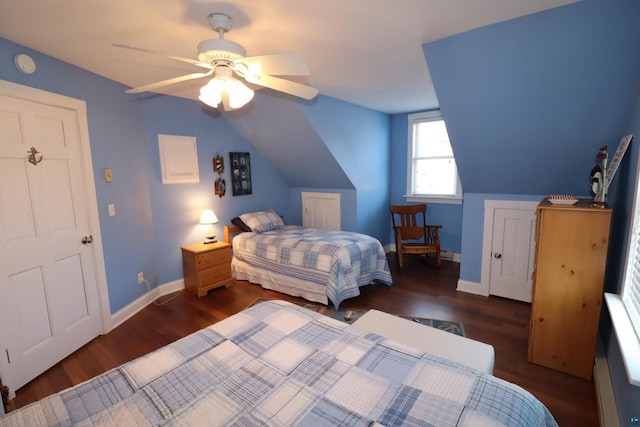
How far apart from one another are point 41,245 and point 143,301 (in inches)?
49.5

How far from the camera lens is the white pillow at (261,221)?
4059mm

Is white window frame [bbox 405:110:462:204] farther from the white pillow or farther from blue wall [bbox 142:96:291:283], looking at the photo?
blue wall [bbox 142:96:291:283]

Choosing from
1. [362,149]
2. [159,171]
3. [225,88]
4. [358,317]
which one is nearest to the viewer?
[225,88]

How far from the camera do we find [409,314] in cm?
298

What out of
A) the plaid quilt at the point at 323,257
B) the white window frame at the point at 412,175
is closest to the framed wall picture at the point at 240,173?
the plaid quilt at the point at 323,257

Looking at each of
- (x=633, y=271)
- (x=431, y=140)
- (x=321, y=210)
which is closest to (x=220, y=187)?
(x=321, y=210)

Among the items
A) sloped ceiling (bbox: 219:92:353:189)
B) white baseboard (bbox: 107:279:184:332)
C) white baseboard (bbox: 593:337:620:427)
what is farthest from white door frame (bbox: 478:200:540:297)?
white baseboard (bbox: 107:279:184:332)

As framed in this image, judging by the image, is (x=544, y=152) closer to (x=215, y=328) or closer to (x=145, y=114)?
(x=215, y=328)

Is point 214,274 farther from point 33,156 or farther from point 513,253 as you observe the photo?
point 513,253

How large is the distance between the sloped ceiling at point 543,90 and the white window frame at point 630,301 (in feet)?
2.66

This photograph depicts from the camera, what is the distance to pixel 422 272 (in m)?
4.13

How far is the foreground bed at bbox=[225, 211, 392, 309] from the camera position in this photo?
315cm

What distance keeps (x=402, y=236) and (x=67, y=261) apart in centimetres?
380

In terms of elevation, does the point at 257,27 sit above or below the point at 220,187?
above
